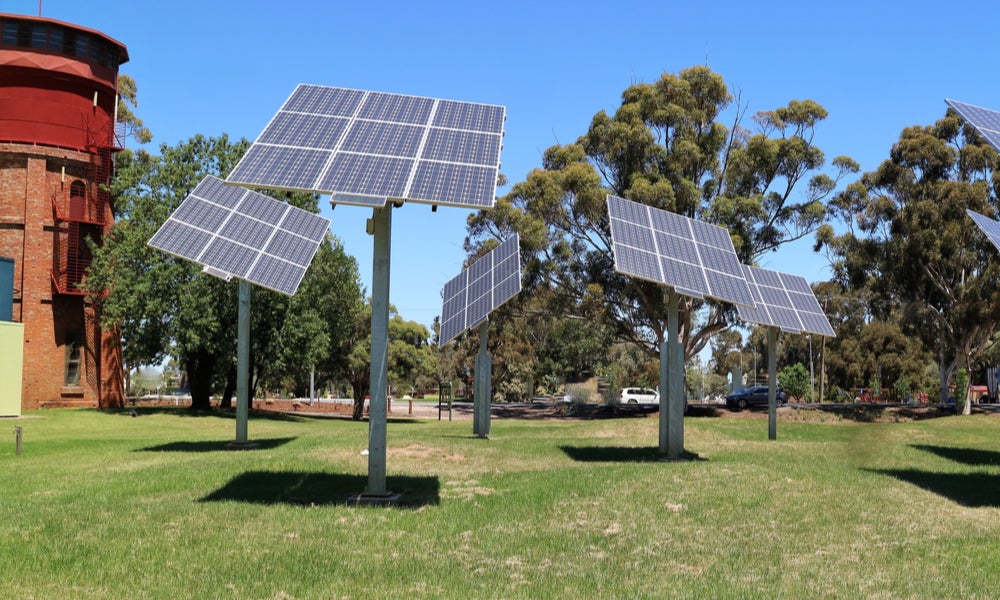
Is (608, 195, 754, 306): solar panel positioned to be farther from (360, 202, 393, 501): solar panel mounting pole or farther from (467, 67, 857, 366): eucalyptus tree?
(467, 67, 857, 366): eucalyptus tree

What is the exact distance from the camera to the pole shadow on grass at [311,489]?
13672 millimetres

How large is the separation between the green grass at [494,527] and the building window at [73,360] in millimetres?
29549

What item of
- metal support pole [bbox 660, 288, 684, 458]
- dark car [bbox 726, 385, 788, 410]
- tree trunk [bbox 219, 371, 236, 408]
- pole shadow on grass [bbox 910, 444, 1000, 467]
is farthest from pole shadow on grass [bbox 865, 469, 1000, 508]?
dark car [bbox 726, 385, 788, 410]

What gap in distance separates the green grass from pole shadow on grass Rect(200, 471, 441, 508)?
0.05 m

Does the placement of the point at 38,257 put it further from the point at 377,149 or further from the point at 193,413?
the point at 377,149

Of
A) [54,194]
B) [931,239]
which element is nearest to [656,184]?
[931,239]

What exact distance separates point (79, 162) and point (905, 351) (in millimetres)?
79542

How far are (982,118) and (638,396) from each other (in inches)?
2268

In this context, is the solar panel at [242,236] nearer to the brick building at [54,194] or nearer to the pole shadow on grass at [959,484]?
the pole shadow on grass at [959,484]

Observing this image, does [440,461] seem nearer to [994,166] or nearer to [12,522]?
[12,522]

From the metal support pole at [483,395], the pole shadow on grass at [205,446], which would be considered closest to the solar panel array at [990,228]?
the metal support pole at [483,395]

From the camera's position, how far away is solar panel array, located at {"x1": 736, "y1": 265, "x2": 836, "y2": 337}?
2948cm

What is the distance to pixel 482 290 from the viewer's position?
103 ft

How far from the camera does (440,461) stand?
19.8 metres
